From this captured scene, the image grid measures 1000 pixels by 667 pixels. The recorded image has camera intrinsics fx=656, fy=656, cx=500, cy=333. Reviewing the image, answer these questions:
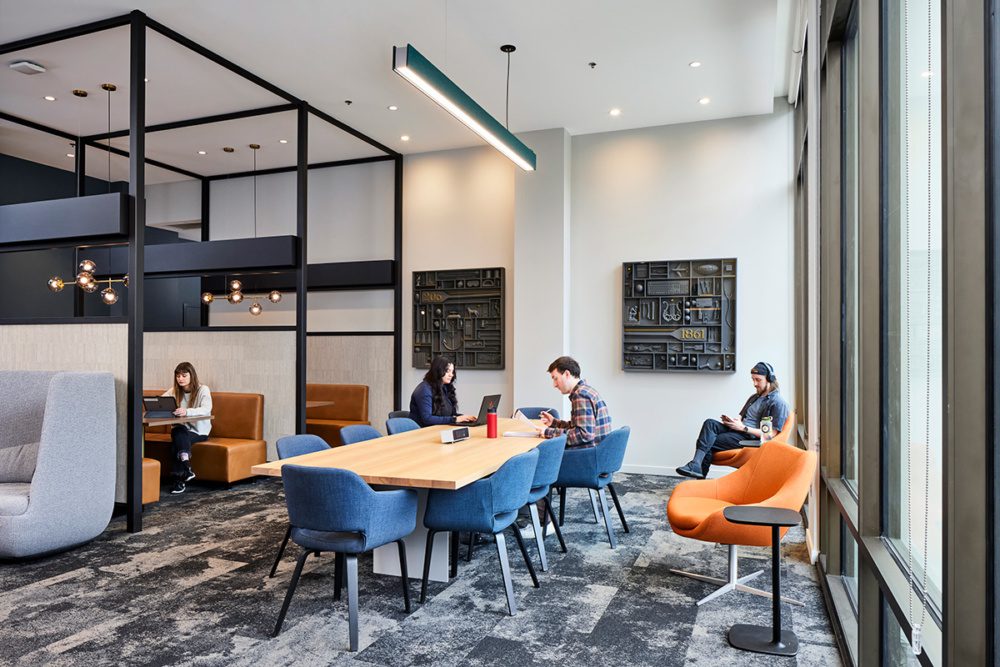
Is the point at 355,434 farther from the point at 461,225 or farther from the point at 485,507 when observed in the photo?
the point at 461,225

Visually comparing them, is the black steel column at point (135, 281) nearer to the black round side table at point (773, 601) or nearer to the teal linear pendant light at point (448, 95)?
the teal linear pendant light at point (448, 95)

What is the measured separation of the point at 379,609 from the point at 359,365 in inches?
216

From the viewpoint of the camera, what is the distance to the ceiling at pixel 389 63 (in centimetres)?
509

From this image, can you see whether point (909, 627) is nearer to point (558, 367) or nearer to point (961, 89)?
point (961, 89)

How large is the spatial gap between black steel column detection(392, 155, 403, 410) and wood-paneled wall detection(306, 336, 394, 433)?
0.27ft

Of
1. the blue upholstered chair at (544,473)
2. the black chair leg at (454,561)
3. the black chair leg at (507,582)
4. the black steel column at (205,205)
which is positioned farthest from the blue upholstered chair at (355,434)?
the black steel column at (205,205)

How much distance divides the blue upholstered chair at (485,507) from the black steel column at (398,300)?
16.6 ft

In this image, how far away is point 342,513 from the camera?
10.1 feet

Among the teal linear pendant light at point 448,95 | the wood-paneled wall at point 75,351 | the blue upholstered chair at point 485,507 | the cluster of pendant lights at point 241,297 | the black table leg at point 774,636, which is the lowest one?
the black table leg at point 774,636

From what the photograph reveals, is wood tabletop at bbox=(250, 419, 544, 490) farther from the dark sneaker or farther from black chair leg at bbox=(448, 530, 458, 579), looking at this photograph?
the dark sneaker

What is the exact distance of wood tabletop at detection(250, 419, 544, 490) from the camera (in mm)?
3355

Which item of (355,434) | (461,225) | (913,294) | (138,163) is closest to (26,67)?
(138,163)

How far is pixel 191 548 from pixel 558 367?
2.92 metres

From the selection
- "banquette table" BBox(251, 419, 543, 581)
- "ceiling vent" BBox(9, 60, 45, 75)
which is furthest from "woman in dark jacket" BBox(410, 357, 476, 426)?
"ceiling vent" BBox(9, 60, 45, 75)
